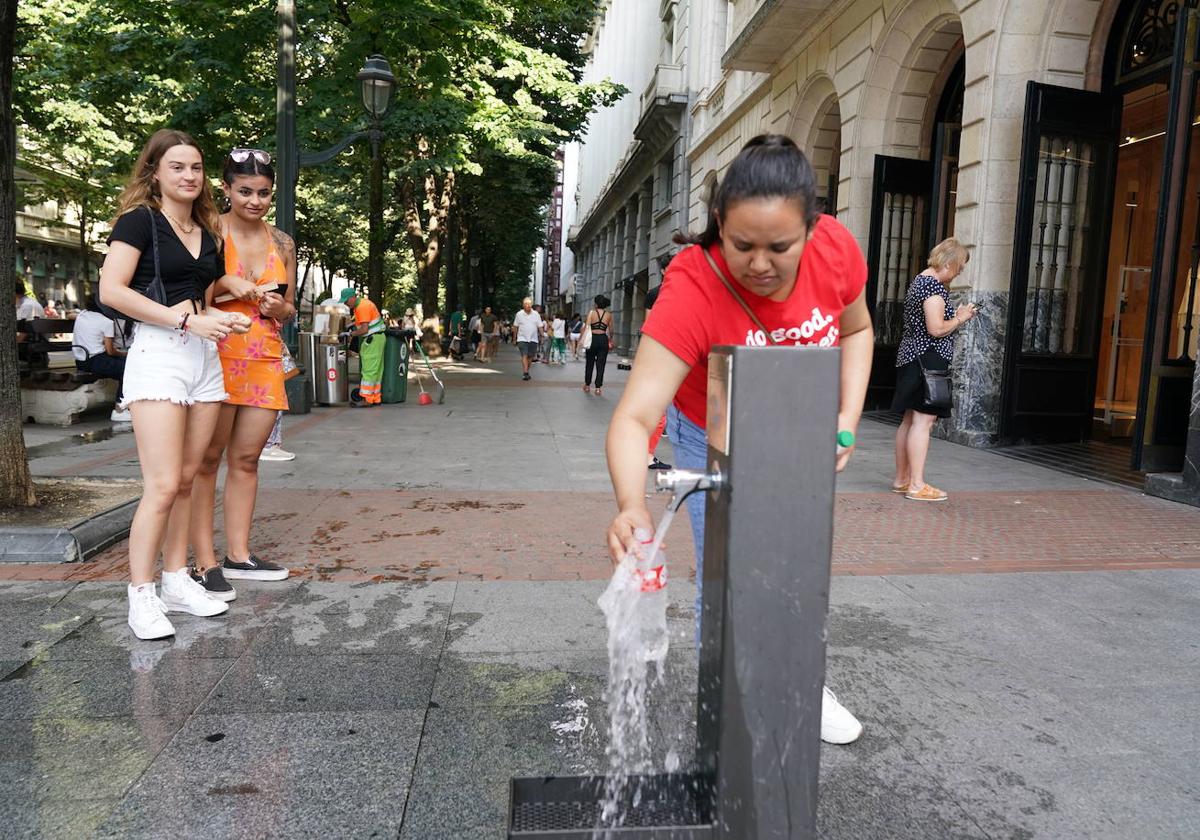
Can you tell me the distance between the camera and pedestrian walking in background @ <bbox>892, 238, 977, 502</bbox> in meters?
6.32

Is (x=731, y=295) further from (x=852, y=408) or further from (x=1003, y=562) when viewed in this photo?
(x=1003, y=562)

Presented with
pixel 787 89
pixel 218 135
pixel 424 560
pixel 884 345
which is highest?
pixel 787 89

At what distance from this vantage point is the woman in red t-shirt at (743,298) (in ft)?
5.91

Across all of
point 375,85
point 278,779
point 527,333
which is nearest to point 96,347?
point 375,85

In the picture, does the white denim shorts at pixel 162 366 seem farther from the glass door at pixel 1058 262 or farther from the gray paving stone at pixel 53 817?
the glass door at pixel 1058 262

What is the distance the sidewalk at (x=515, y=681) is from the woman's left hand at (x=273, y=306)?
124 centimetres

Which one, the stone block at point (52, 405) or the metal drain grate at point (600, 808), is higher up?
the metal drain grate at point (600, 808)

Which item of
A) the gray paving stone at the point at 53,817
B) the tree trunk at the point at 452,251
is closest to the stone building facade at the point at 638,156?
the tree trunk at the point at 452,251

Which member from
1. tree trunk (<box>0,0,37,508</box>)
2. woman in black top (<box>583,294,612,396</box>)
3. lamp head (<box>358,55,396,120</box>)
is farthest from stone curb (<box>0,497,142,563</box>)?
woman in black top (<box>583,294,612,396</box>)

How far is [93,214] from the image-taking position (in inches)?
1347

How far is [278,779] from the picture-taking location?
247 cm

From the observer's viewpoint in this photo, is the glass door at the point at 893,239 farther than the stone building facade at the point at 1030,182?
Yes

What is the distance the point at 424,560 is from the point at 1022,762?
9.78 ft

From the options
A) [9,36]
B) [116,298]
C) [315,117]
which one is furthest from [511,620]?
[315,117]
